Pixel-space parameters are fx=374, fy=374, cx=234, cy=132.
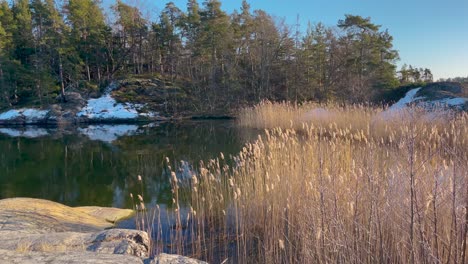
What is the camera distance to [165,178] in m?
8.20

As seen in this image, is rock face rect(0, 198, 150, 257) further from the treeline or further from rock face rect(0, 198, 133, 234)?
the treeline

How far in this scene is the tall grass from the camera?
243 centimetres

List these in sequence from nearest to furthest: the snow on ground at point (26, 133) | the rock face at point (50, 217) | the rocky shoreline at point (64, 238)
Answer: the rocky shoreline at point (64, 238)
the rock face at point (50, 217)
the snow on ground at point (26, 133)

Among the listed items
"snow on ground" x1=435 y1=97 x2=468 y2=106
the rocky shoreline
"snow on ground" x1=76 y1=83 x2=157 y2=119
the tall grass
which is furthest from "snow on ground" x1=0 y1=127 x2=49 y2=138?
"snow on ground" x1=435 y1=97 x2=468 y2=106

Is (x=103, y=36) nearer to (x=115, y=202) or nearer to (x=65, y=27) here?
(x=65, y=27)

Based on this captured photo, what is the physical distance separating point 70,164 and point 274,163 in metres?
7.85

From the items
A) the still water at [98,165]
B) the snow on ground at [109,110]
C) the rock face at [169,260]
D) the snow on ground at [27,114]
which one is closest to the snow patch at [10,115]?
the snow on ground at [27,114]

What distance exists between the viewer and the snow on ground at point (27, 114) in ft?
84.6

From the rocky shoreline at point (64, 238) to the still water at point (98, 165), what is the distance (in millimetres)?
1229

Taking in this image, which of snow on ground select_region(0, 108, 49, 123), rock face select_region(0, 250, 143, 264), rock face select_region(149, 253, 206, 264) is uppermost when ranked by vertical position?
snow on ground select_region(0, 108, 49, 123)

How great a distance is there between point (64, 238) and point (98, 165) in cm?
758

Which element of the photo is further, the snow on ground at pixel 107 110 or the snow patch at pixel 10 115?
the snow on ground at pixel 107 110

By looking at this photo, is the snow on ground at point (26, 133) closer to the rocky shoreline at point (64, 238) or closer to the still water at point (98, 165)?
the still water at point (98, 165)

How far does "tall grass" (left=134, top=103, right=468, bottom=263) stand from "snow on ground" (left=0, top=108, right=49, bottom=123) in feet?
77.9
